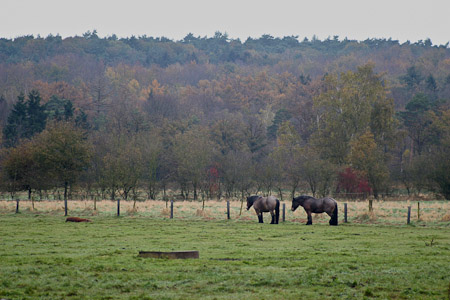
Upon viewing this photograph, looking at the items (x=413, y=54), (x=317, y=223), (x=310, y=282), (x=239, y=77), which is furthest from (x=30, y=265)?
(x=413, y=54)

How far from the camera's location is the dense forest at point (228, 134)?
51.4 meters

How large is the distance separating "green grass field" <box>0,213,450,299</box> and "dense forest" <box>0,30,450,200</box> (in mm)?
26641

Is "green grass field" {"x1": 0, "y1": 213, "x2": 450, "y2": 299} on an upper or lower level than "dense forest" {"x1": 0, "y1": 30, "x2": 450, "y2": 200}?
lower

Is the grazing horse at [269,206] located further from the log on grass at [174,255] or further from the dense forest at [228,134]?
the dense forest at [228,134]

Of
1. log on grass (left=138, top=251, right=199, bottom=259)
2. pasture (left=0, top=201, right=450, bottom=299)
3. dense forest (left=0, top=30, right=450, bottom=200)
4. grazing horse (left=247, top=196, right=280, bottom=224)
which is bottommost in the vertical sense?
pasture (left=0, top=201, right=450, bottom=299)

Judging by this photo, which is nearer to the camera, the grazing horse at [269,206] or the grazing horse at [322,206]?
the grazing horse at [322,206]

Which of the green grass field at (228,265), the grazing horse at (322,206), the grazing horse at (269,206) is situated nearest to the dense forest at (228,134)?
the grazing horse at (322,206)

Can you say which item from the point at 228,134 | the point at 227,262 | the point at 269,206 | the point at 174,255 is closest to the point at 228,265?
the point at 227,262

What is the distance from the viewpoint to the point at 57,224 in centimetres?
2655

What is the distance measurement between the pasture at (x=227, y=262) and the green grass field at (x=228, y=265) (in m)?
0.02

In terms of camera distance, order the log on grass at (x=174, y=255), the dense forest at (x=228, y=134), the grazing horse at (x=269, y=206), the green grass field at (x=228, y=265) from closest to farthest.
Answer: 1. the green grass field at (x=228, y=265)
2. the log on grass at (x=174, y=255)
3. the grazing horse at (x=269, y=206)
4. the dense forest at (x=228, y=134)

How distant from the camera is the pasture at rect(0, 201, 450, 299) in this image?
35.4 feet

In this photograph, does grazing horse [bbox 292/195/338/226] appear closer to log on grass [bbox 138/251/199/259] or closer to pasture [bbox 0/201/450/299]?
pasture [bbox 0/201/450/299]

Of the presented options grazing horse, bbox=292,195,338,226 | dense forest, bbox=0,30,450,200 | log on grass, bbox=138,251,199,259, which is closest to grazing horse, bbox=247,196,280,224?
grazing horse, bbox=292,195,338,226
